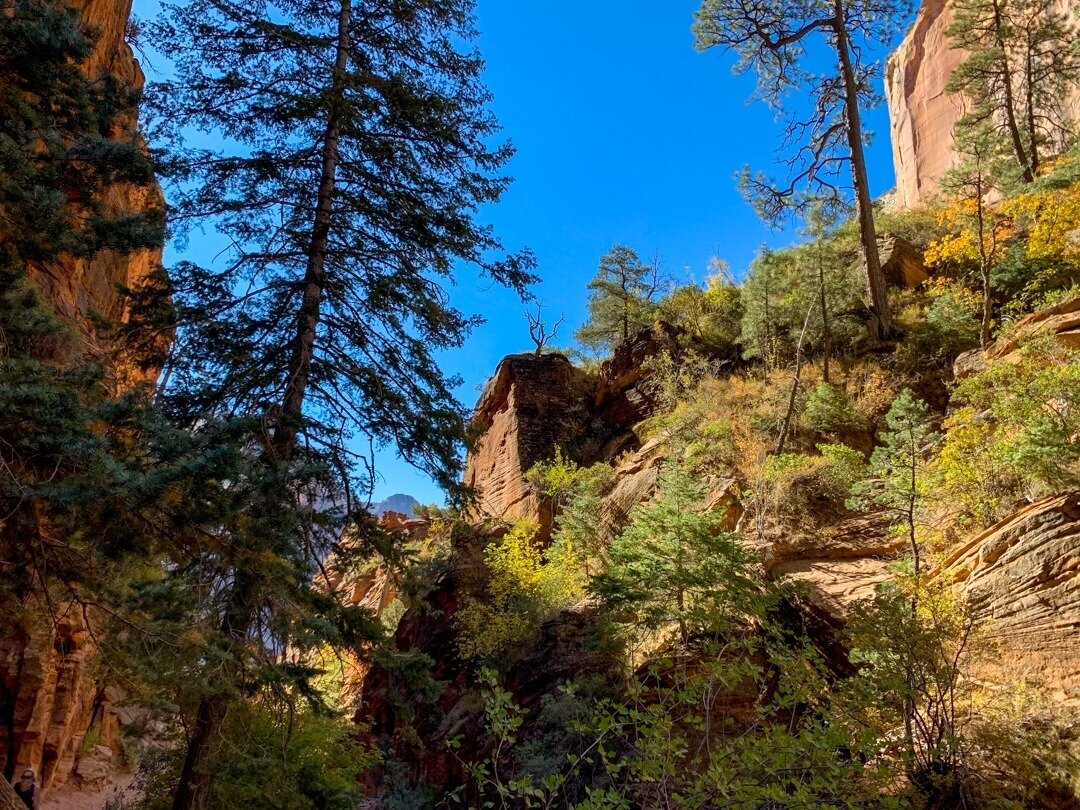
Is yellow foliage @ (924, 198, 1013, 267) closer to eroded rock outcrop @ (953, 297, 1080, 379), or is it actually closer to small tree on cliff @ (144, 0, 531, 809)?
eroded rock outcrop @ (953, 297, 1080, 379)

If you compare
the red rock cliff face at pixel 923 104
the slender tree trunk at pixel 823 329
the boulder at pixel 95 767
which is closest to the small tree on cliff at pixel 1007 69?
the slender tree trunk at pixel 823 329

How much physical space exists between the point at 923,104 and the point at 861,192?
3197 cm

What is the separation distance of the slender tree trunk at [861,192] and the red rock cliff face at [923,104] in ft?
74.5

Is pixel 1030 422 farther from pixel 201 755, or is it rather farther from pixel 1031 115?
pixel 1031 115

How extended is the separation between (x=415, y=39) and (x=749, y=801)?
914 cm

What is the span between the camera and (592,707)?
10422 mm

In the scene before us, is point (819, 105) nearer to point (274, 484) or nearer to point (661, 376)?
point (661, 376)

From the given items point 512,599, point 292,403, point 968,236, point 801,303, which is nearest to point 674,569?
point 512,599

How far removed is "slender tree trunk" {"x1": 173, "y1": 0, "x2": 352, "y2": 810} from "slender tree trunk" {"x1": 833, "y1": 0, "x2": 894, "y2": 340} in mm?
15224

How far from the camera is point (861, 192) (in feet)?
61.7

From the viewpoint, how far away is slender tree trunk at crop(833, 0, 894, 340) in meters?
17.6

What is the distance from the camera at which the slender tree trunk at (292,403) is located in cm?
504

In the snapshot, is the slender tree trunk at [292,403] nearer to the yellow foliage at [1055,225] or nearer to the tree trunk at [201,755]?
the tree trunk at [201,755]

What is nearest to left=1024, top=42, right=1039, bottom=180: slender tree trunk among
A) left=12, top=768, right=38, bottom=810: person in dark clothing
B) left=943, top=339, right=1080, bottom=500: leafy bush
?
left=943, top=339, right=1080, bottom=500: leafy bush
